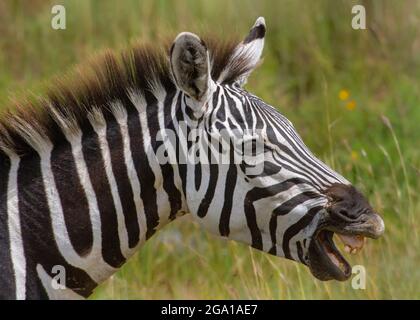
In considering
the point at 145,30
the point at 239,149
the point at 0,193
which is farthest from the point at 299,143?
the point at 145,30

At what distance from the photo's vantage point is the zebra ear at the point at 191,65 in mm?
4441

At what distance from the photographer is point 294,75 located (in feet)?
38.5

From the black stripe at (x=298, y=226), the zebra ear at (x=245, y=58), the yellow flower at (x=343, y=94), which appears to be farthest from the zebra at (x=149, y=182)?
the yellow flower at (x=343, y=94)

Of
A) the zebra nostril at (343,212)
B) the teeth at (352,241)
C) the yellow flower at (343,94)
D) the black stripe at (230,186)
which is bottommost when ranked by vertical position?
the teeth at (352,241)

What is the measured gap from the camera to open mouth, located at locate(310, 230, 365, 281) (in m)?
4.55

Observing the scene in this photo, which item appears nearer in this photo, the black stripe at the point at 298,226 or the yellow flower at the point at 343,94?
the black stripe at the point at 298,226

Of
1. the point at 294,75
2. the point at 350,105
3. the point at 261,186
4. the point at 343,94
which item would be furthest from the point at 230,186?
the point at 294,75

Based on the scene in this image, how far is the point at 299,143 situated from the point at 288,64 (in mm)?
7229

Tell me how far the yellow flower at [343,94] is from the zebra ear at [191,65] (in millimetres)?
5716

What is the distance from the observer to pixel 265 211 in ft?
15.0

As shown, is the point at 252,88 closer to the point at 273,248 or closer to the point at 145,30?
the point at 145,30

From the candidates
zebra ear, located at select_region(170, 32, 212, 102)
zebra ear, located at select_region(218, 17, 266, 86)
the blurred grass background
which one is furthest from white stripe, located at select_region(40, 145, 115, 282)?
the blurred grass background

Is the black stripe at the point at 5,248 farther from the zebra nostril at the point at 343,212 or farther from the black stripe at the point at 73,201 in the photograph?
the zebra nostril at the point at 343,212

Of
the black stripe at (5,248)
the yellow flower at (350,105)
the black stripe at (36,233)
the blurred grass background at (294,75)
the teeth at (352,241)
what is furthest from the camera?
the yellow flower at (350,105)
